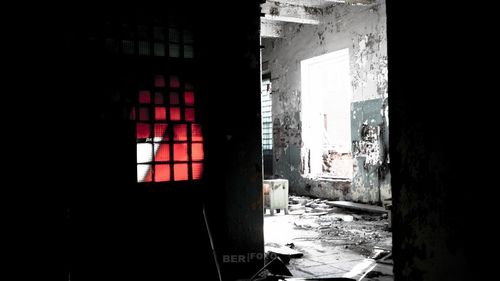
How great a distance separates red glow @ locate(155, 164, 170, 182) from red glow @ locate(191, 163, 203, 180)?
32cm

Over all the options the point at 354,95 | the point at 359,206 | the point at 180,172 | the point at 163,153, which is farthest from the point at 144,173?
the point at 354,95

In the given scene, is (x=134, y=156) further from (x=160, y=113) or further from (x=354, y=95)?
(x=354, y=95)

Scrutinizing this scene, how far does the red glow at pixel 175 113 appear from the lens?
4773 mm

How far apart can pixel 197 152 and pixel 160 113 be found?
65 centimetres

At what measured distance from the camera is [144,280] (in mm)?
4469

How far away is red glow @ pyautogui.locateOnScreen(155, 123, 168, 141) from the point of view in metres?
4.68

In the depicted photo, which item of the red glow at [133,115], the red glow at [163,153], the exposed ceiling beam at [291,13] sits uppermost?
the exposed ceiling beam at [291,13]

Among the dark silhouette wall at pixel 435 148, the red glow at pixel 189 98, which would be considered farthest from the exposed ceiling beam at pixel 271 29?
the dark silhouette wall at pixel 435 148

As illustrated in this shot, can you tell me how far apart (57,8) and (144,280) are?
3.10 metres

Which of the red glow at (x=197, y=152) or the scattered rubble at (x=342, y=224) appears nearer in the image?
the red glow at (x=197, y=152)

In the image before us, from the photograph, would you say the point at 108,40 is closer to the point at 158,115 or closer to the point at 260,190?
the point at 158,115

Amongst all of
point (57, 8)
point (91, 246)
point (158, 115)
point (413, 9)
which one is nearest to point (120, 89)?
point (158, 115)

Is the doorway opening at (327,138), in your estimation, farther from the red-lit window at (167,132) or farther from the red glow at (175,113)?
the red glow at (175,113)

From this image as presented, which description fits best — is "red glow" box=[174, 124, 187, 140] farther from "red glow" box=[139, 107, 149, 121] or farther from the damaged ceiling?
the damaged ceiling
